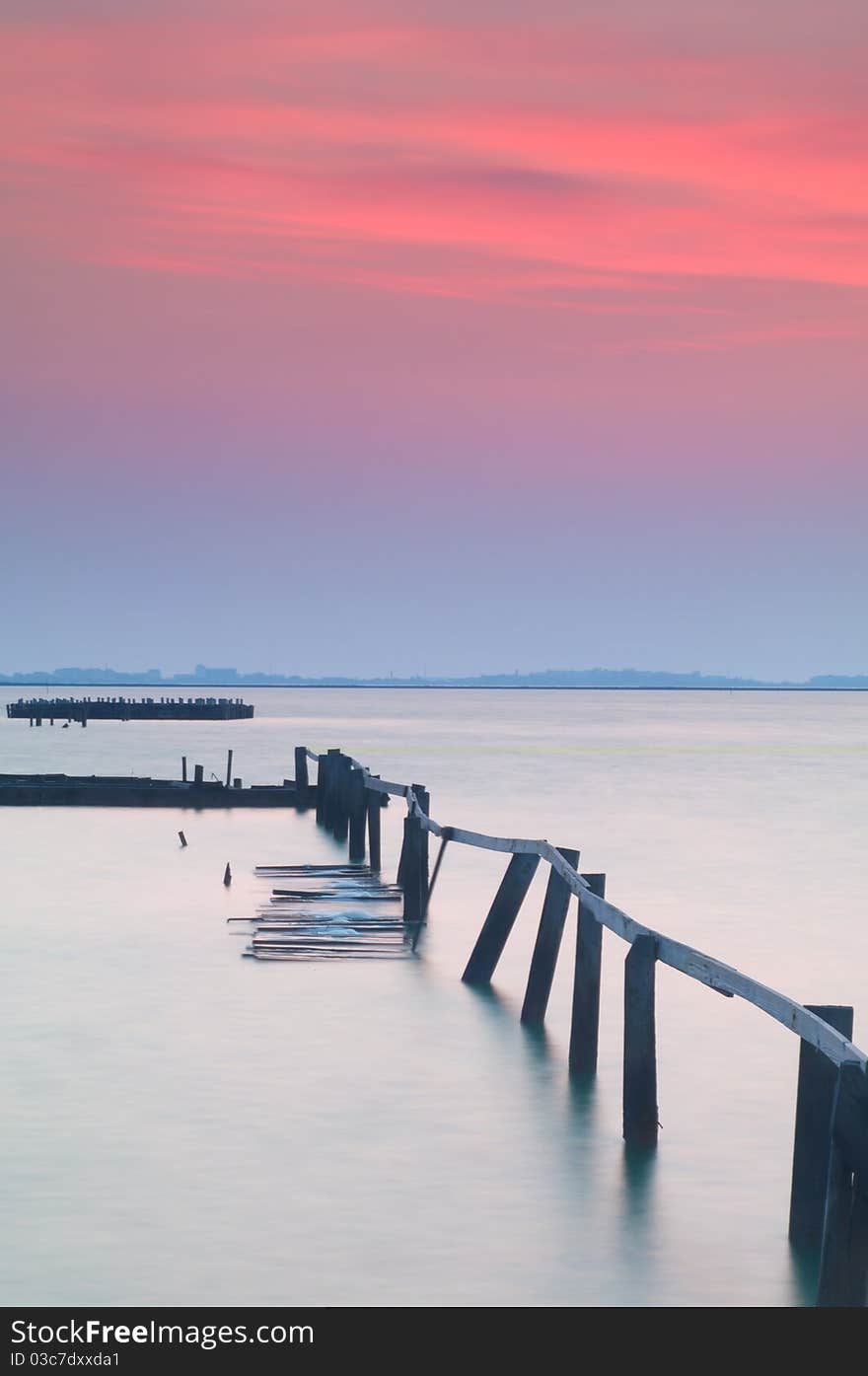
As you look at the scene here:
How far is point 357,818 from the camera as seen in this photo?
104 feet

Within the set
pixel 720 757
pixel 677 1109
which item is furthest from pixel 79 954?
pixel 720 757

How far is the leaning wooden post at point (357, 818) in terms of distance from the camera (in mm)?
31453

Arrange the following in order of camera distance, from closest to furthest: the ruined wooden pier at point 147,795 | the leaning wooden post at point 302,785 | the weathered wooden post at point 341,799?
the weathered wooden post at point 341,799 < the ruined wooden pier at point 147,795 < the leaning wooden post at point 302,785

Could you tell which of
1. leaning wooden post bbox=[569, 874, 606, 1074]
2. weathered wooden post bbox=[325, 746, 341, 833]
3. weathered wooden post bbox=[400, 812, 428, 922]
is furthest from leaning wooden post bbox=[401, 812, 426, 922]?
weathered wooden post bbox=[325, 746, 341, 833]

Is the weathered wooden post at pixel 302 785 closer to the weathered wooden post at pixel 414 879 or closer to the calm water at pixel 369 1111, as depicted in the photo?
the calm water at pixel 369 1111

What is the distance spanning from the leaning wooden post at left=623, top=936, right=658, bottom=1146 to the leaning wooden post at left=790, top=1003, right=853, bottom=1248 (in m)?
1.74

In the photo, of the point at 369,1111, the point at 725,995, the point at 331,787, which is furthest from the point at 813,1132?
the point at 331,787

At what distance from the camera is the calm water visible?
9.85 m

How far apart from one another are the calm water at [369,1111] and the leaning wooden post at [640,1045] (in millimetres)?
302

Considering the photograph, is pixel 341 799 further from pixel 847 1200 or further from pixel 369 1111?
pixel 847 1200

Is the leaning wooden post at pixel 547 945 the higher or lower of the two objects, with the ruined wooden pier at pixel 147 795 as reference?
higher

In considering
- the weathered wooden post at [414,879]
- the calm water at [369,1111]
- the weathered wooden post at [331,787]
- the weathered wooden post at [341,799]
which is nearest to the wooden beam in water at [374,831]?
the calm water at [369,1111]

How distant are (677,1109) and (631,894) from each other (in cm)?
1628
